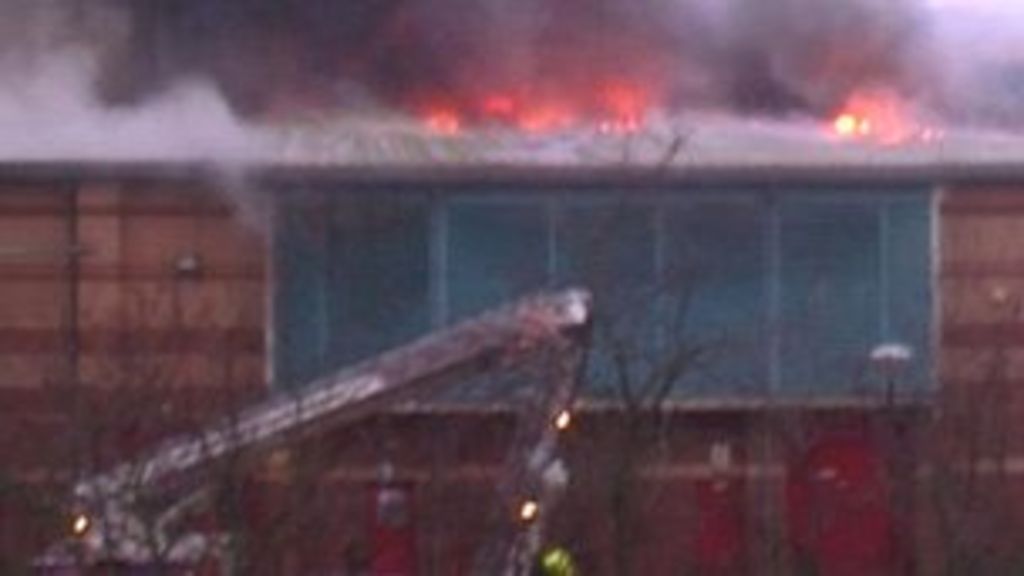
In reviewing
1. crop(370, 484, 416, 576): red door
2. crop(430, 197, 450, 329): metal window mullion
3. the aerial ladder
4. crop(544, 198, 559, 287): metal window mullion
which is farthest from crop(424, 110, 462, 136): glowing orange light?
the aerial ladder

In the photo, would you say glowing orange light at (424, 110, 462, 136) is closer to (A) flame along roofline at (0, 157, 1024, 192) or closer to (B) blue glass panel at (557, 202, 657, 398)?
(A) flame along roofline at (0, 157, 1024, 192)

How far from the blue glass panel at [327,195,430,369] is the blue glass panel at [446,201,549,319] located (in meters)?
0.24

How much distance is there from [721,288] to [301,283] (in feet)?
10.8

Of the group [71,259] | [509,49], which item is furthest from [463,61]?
[71,259]

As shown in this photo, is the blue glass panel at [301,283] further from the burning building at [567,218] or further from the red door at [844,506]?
the red door at [844,506]

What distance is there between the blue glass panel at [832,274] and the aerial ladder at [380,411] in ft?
22.9

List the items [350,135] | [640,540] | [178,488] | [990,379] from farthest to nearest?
[350,135] < [990,379] < [640,540] < [178,488]

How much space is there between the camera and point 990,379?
86.9 feet

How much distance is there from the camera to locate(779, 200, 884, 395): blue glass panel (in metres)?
29.5

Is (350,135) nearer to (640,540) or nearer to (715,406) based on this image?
(715,406)

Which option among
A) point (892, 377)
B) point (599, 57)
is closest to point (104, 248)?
point (599, 57)

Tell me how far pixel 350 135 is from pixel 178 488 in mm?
9459

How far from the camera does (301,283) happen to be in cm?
2916

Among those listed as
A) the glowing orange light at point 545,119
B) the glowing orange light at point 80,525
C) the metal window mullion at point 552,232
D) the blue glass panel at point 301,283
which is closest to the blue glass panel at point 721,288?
the metal window mullion at point 552,232
